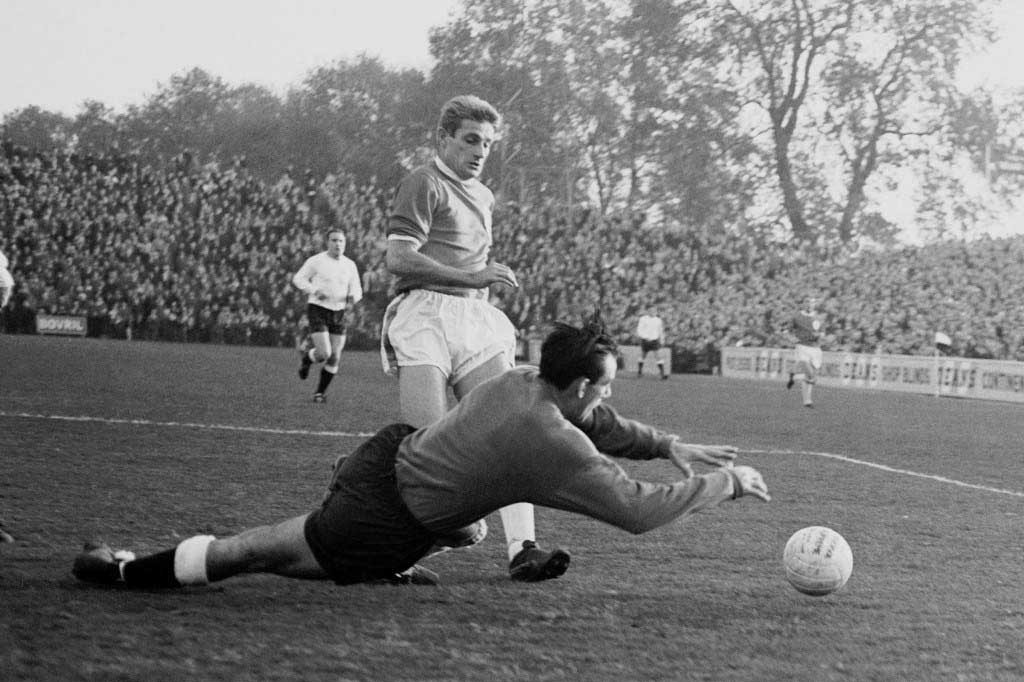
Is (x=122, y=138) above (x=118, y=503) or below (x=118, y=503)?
above

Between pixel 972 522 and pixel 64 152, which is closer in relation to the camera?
pixel 972 522

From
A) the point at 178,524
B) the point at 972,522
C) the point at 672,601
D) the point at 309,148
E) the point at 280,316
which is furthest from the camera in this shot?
the point at 309,148

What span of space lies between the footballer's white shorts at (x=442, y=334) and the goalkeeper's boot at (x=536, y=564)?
2.78 feet

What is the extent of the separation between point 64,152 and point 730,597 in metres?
38.4

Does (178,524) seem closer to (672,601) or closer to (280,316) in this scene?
(672,601)

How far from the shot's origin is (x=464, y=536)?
17.1ft

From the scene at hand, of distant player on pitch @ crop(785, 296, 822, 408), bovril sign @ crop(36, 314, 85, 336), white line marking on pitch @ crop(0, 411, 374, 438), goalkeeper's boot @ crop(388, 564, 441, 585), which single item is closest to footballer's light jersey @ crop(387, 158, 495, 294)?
goalkeeper's boot @ crop(388, 564, 441, 585)

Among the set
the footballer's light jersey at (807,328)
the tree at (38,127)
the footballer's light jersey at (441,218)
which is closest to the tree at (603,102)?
the footballer's light jersey at (807,328)

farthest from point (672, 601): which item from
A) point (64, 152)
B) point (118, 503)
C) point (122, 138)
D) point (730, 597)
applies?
point (122, 138)

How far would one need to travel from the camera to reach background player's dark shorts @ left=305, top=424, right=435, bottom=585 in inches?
191

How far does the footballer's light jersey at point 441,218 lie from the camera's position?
19.2 feet

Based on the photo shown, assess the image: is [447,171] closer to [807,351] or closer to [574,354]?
[574,354]

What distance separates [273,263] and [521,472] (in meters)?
35.3

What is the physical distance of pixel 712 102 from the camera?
49031 mm
